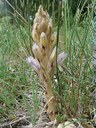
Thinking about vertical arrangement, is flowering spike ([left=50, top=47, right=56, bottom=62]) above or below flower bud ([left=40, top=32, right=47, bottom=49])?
below

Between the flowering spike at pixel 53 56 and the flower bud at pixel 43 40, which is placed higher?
the flower bud at pixel 43 40

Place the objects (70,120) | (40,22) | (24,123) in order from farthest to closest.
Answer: (24,123), (70,120), (40,22)

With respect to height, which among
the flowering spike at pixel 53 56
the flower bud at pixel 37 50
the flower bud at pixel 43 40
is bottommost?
the flowering spike at pixel 53 56

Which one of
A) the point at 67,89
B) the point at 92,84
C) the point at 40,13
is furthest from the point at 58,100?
the point at 40,13

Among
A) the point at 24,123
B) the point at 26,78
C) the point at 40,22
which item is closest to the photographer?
the point at 40,22

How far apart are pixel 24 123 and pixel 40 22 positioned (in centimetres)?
35

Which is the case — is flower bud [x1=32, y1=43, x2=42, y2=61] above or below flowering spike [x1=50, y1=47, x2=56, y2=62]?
above

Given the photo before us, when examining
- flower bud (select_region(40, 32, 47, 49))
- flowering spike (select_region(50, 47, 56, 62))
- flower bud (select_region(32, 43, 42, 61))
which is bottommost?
flowering spike (select_region(50, 47, 56, 62))

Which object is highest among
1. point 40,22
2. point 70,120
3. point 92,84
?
point 40,22

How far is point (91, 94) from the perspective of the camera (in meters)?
0.94

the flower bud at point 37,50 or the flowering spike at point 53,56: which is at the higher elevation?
the flower bud at point 37,50

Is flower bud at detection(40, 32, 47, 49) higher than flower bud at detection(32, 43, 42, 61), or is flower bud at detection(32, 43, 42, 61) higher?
flower bud at detection(40, 32, 47, 49)

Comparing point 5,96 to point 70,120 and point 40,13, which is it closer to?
point 70,120

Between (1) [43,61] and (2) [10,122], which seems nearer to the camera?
(1) [43,61]
